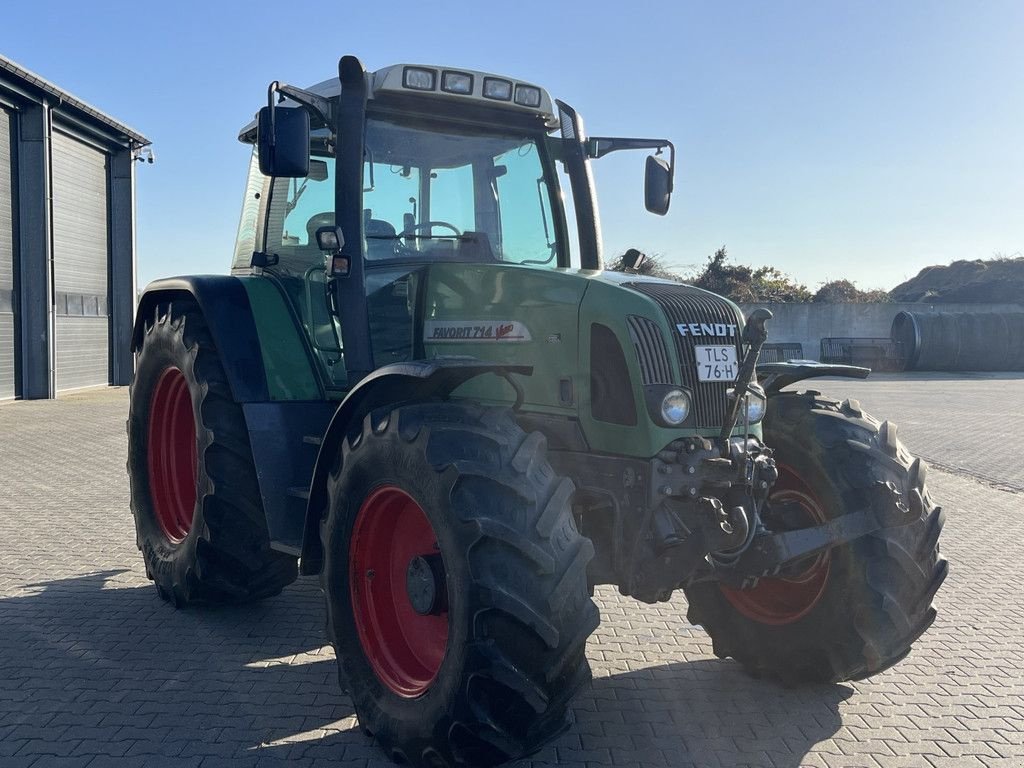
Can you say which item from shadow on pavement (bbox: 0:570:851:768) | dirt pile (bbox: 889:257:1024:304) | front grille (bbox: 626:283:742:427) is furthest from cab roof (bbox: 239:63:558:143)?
dirt pile (bbox: 889:257:1024:304)

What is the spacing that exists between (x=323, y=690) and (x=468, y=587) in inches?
55.3

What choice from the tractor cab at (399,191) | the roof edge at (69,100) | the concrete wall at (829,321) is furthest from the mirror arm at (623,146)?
the concrete wall at (829,321)

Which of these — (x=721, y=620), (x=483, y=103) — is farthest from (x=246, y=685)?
(x=483, y=103)

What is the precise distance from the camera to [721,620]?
436 cm

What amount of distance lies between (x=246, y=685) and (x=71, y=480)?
5974 mm

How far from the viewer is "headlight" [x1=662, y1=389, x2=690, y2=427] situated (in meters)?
3.46

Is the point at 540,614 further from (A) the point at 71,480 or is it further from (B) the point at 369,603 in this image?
(A) the point at 71,480

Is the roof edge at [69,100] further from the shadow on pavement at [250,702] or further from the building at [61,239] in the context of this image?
the shadow on pavement at [250,702]

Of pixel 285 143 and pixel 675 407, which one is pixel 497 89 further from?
pixel 675 407

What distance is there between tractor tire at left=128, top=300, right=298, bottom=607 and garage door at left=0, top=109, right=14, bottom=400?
539 inches

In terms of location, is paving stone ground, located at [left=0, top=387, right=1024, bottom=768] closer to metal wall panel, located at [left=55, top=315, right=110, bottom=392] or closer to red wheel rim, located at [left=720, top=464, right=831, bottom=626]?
red wheel rim, located at [left=720, top=464, right=831, bottom=626]

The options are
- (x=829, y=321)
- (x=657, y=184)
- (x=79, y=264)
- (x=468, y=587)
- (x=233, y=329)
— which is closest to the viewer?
(x=468, y=587)

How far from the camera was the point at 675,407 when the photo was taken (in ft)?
11.4

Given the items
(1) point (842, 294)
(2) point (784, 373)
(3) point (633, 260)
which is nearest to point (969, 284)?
(1) point (842, 294)
